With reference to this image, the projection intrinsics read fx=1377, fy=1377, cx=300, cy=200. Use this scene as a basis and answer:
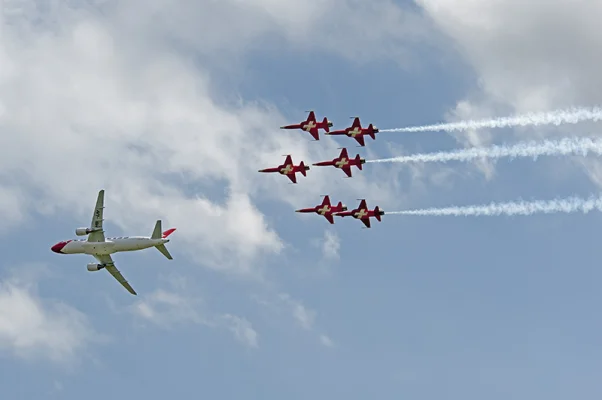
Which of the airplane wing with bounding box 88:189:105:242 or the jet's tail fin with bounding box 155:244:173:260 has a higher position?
the airplane wing with bounding box 88:189:105:242

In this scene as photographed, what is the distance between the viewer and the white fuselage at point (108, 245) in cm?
18675

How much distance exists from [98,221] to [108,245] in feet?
15.0

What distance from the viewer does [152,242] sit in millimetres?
186250

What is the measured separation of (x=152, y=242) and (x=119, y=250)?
23.5ft

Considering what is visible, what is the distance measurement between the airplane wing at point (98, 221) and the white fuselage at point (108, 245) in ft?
2.78

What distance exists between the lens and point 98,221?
194 m

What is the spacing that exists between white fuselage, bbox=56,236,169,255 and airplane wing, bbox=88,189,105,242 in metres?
0.85

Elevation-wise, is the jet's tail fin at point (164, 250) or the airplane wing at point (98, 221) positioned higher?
the airplane wing at point (98, 221)

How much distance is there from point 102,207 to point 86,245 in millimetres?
5974

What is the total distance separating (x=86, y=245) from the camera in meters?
196

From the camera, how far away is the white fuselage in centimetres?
18675

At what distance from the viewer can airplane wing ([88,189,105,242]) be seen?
194m

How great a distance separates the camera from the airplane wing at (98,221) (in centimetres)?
19388

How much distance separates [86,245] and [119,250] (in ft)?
22.5
